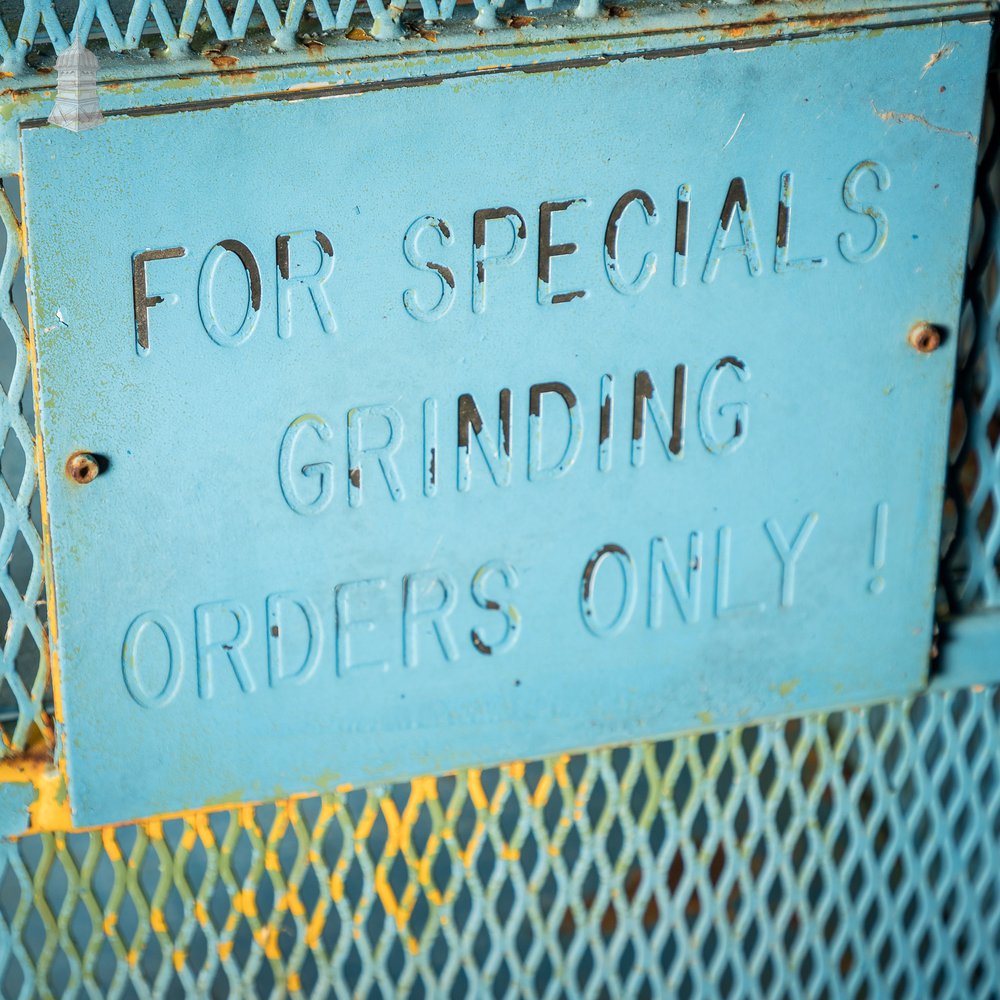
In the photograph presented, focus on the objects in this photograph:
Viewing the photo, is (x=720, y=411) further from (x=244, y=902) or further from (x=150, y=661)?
(x=244, y=902)

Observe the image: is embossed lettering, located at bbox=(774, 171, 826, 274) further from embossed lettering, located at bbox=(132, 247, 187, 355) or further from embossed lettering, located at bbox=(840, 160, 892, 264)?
embossed lettering, located at bbox=(132, 247, 187, 355)

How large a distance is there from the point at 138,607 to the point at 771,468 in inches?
26.2

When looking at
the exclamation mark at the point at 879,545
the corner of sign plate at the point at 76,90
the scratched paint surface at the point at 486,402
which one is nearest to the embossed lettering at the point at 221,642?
the scratched paint surface at the point at 486,402

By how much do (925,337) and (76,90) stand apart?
0.88m

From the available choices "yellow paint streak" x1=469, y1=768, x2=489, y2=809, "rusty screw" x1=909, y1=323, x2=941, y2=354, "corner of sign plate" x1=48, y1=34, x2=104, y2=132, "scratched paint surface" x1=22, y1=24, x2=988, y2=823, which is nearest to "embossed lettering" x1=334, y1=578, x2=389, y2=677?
"scratched paint surface" x1=22, y1=24, x2=988, y2=823

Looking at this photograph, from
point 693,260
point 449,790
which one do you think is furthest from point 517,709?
point 449,790

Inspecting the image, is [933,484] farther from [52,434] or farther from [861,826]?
[52,434]

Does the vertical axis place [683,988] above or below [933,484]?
below

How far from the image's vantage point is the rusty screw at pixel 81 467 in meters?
1.32

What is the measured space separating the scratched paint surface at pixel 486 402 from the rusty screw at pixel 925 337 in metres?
0.01

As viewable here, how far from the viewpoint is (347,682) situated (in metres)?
1.49

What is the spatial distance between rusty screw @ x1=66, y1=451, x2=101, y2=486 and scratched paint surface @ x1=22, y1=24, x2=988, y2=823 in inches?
0.5

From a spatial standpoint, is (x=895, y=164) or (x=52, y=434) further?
(x=895, y=164)

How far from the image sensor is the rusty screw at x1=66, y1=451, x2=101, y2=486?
4.32 feet
